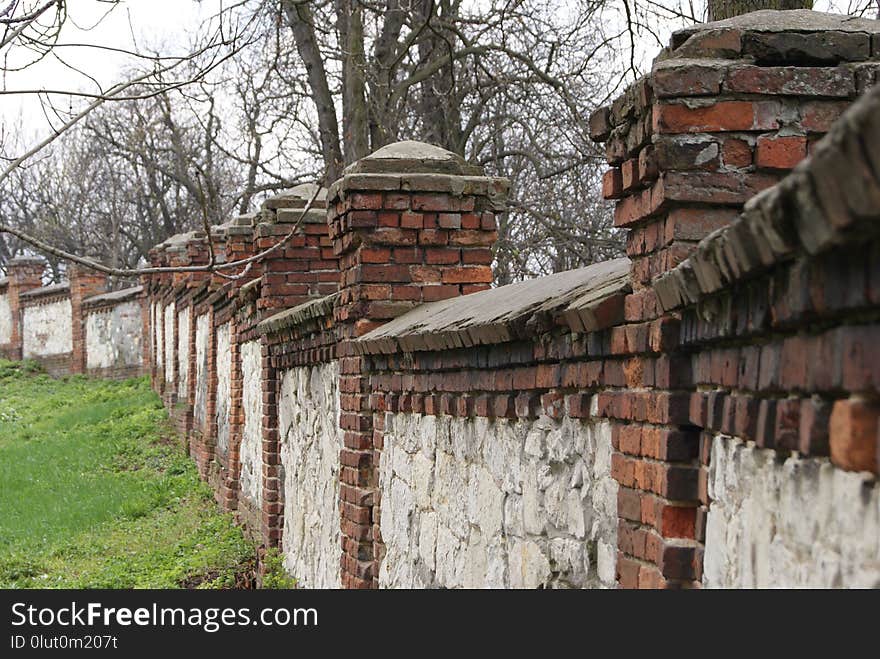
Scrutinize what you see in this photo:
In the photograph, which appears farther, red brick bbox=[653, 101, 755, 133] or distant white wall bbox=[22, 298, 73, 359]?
distant white wall bbox=[22, 298, 73, 359]

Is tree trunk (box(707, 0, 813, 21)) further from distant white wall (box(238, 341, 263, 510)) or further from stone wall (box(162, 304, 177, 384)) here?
stone wall (box(162, 304, 177, 384))

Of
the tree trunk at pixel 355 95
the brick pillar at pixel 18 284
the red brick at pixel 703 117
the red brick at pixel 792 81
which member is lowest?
the red brick at pixel 703 117

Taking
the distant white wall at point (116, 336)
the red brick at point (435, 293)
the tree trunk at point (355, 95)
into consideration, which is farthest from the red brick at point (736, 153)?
the distant white wall at point (116, 336)

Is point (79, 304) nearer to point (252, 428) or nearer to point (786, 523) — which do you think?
point (252, 428)

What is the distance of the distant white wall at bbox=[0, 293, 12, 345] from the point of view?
103 ft

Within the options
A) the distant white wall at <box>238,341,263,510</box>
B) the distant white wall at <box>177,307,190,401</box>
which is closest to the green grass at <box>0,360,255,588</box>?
the distant white wall at <box>238,341,263,510</box>

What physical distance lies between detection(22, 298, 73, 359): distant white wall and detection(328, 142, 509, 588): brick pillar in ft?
79.6

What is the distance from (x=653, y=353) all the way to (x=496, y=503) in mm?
1383

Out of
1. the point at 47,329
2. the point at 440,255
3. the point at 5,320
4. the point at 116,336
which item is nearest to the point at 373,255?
the point at 440,255

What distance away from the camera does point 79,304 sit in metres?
28.4

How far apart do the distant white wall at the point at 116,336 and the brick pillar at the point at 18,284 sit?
396cm

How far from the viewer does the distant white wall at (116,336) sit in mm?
25906

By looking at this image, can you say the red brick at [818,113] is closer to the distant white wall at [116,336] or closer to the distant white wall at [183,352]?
the distant white wall at [183,352]

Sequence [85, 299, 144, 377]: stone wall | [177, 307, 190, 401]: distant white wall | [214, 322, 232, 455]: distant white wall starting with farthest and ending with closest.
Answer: [85, 299, 144, 377]: stone wall, [177, 307, 190, 401]: distant white wall, [214, 322, 232, 455]: distant white wall
